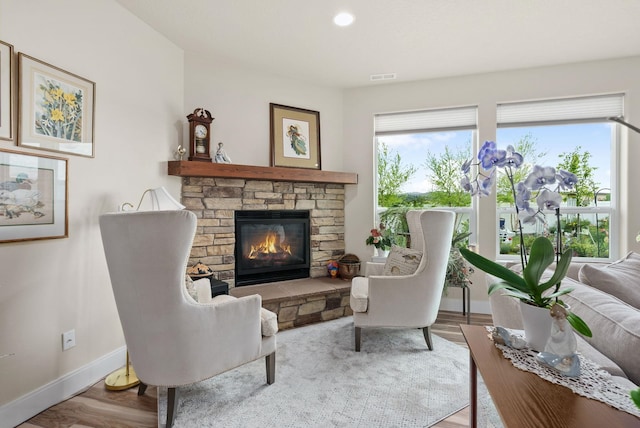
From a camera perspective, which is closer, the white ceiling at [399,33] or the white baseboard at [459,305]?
the white ceiling at [399,33]

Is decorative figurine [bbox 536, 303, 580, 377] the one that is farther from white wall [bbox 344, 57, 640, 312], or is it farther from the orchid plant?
white wall [bbox 344, 57, 640, 312]

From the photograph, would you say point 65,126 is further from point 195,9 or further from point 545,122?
point 545,122

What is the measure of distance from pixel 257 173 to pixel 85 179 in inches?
54.9

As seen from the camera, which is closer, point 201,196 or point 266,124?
point 201,196

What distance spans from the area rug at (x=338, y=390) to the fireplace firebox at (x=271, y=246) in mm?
967

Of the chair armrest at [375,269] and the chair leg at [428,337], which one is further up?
the chair armrest at [375,269]

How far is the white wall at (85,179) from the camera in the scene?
1.74 metres

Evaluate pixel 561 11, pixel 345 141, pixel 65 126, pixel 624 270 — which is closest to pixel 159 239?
pixel 65 126

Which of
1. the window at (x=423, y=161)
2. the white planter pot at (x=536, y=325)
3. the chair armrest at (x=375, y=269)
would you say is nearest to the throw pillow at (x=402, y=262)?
the chair armrest at (x=375, y=269)

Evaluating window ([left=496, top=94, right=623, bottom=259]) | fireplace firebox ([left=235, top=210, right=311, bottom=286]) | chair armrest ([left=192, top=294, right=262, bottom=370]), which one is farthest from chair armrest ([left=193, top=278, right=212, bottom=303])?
window ([left=496, top=94, right=623, bottom=259])

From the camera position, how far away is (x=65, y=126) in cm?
199

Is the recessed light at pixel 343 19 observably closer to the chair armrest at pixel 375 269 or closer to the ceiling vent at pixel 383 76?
the ceiling vent at pixel 383 76

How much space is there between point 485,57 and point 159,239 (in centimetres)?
326

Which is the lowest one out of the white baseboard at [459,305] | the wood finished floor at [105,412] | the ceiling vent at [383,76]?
the wood finished floor at [105,412]
